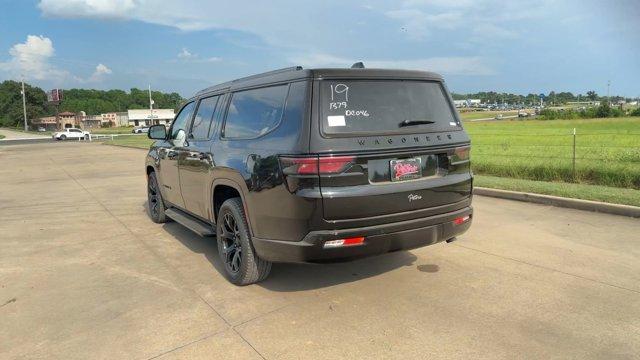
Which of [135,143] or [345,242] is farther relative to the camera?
[135,143]

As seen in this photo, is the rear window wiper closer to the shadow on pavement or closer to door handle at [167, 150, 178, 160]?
the shadow on pavement

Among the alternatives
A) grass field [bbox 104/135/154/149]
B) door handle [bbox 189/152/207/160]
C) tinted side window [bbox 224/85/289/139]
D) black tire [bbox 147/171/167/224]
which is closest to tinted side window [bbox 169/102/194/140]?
door handle [bbox 189/152/207/160]

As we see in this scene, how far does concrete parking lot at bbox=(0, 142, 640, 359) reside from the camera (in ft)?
10.9

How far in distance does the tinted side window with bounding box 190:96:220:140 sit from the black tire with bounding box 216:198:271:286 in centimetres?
104

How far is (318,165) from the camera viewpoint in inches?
139

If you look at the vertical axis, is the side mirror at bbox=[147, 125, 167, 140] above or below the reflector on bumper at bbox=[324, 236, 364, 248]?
above

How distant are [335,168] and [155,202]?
463cm

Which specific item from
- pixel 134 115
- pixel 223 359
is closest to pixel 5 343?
pixel 223 359

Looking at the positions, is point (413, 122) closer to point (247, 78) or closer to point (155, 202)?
point (247, 78)

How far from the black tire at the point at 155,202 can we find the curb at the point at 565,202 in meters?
5.43

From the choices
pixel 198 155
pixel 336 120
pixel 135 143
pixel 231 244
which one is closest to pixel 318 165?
pixel 336 120

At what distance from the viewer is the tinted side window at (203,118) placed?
5.27 m

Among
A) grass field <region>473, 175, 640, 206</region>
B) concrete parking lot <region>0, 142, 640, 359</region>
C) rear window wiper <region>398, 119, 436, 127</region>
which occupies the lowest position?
concrete parking lot <region>0, 142, 640, 359</region>

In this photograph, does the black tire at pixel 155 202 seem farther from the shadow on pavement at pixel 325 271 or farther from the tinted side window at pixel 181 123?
the shadow on pavement at pixel 325 271
